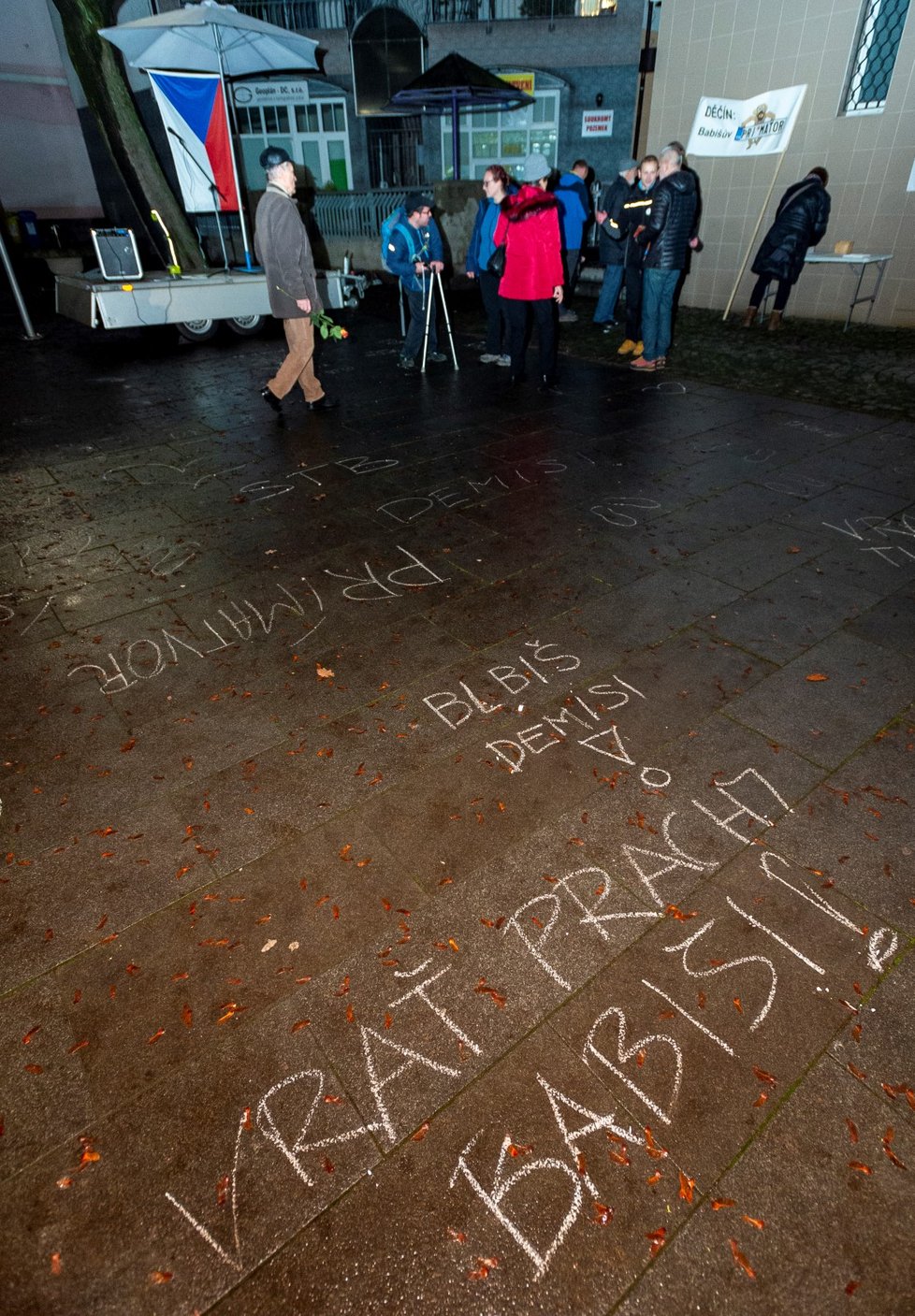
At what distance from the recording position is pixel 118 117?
47.8ft

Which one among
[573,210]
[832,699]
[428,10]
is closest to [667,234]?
[573,210]

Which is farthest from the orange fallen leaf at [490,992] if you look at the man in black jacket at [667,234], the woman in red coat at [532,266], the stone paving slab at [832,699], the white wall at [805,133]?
the white wall at [805,133]

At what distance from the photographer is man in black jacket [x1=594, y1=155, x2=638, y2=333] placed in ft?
35.3

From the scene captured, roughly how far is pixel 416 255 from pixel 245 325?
189 inches

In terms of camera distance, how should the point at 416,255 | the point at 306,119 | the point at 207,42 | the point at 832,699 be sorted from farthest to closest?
the point at 306,119 → the point at 207,42 → the point at 416,255 → the point at 832,699

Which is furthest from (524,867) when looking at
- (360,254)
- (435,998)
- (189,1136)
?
(360,254)

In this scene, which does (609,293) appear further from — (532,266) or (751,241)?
(532,266)

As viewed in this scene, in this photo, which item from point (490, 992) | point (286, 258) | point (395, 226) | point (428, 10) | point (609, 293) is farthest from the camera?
point (428, 10)

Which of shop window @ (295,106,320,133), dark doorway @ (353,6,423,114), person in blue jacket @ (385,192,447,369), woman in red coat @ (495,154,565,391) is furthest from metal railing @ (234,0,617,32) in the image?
woman in red coat @ (495,154,565,391)

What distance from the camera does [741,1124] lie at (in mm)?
1994

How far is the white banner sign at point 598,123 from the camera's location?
22500 millimetres

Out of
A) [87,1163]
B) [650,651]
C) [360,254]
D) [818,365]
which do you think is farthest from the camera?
[360,254]

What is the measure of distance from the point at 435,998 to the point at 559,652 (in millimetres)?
2179

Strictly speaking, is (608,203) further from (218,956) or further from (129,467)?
(218,956)
